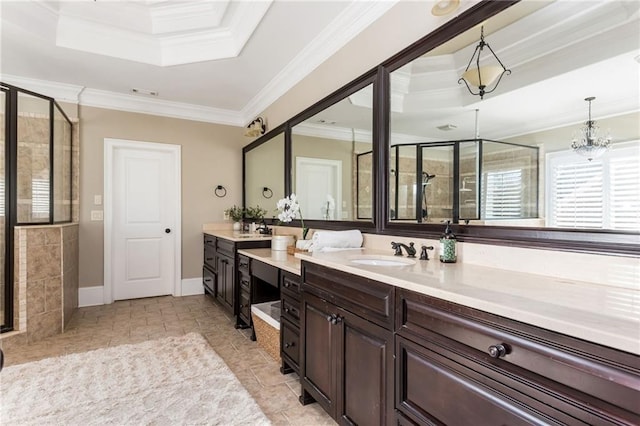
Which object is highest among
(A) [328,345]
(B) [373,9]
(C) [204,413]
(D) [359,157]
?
(B) [373,9]

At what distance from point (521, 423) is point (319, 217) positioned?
226cm

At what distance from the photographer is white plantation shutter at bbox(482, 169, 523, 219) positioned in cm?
142

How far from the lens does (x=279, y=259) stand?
2.50 m

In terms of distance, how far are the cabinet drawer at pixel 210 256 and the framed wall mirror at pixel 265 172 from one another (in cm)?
78

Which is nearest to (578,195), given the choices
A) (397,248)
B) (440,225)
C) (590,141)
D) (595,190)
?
(595,190)

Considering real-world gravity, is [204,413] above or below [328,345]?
below

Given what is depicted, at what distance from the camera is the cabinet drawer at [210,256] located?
396 cm

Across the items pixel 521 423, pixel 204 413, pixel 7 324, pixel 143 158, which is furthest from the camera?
pixel 143 158

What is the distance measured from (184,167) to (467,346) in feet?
14.4

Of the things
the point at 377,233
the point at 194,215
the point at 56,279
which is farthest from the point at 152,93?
the point at 377,233

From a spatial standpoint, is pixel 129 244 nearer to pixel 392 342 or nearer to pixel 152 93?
pixel 152 93

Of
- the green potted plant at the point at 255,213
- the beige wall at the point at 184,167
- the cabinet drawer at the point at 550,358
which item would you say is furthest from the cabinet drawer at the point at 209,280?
the cabinet drawer at the point at 550,358

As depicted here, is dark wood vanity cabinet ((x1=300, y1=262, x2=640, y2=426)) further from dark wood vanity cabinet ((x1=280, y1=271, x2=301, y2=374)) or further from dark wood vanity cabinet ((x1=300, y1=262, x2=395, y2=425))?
dark wood vanity cabinet ((x1=280, y1=271, x2=301, y2=374))

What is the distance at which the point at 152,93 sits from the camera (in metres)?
4.09
